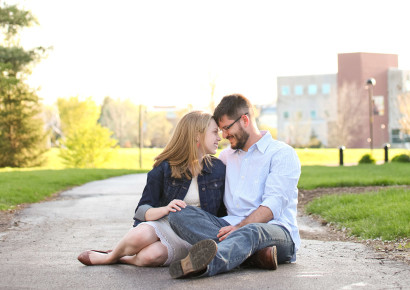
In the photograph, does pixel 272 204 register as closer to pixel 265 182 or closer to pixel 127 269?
pixel 265 182

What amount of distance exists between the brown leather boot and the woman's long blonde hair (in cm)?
90

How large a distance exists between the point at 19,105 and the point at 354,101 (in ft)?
144

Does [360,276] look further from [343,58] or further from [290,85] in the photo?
[290,85]

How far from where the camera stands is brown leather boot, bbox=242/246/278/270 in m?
5.03

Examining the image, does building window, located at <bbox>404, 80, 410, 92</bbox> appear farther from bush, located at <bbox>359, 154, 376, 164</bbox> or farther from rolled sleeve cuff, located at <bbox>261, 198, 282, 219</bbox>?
A: rolled sleeve cuff, located at <bbox>261, 198, 282, 219</bbox>

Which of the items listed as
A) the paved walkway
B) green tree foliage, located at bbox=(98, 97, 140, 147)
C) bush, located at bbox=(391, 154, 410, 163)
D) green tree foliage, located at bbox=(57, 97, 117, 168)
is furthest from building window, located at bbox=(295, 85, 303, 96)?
the paved walkway

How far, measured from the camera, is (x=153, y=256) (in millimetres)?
5324

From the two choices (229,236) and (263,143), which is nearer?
(229,236)

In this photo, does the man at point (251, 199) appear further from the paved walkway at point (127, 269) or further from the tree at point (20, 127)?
the tree at point (20, 127)

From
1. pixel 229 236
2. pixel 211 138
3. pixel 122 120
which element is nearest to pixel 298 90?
pixel 122 120

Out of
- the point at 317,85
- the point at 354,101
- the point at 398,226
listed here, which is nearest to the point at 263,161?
the point at 398,226

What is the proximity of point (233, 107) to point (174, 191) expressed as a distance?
897 millimetres

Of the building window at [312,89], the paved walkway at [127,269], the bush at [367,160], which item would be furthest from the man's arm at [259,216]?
the building window at [312,89]

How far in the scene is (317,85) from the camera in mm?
85438
